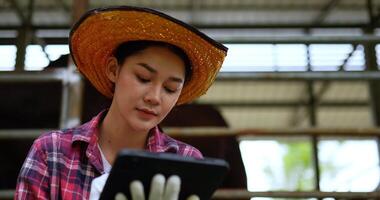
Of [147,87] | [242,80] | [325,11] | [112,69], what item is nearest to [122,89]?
[147,87]

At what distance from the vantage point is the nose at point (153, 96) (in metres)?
1.33

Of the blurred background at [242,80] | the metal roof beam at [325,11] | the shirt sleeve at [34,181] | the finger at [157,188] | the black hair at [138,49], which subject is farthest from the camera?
the metal roof beam at [325,11]

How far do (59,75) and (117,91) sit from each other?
130 centimetres

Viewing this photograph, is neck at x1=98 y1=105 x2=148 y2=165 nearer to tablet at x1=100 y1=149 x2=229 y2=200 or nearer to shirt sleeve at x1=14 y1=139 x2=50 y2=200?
shirt sleeve at x1=14 y1=139 x2=50 y2=200

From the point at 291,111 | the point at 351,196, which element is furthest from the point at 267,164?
the point at 351,196

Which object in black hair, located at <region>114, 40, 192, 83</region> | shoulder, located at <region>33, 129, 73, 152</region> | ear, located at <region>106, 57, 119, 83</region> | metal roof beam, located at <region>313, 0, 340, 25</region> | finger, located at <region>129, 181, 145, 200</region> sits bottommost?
finger, located at <region>129, 181, 145, 200</region>

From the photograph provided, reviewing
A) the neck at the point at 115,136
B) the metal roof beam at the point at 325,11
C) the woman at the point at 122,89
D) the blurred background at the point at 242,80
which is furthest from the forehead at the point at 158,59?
the metal roof beam at the point at 325,11

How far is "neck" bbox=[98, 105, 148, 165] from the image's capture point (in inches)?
57.6

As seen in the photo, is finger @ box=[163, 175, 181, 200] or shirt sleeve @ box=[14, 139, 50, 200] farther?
shirt sleeve @ box=[14, 139, 50, 200]

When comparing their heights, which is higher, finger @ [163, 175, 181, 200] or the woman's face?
the woman's face

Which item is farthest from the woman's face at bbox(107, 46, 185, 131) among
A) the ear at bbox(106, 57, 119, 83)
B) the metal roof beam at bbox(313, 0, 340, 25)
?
the metal roof beam at bbox(313, 0, 340, 25)

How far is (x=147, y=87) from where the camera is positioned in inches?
52.6

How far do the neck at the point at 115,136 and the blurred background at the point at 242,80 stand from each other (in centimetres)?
99

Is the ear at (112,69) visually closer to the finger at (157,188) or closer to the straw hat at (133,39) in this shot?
the straw hat at (133,39)
